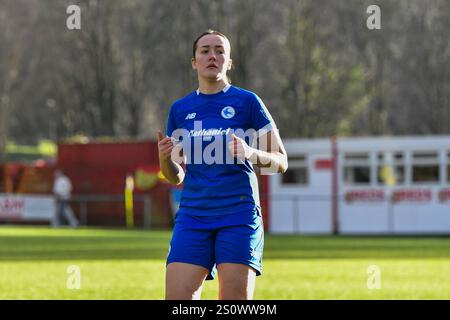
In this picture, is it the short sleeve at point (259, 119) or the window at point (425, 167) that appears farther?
the window at point (425, 167)

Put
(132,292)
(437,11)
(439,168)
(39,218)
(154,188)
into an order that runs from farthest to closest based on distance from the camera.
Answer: (437,11)
(39,218)
(154,188)
(439,168)
(132,292)

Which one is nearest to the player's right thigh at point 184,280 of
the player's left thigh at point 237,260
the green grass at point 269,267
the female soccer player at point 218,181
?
the female soccer player at point 218,181

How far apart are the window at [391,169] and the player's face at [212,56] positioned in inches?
1109

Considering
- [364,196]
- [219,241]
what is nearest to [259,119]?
[219,241]

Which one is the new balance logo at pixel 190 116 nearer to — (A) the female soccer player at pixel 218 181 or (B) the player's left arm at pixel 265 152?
(A) the female soccer player at pixel 218 181

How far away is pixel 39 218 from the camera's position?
41781 millimetres

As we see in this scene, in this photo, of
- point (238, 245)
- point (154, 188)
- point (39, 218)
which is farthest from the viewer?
point (39, 218)

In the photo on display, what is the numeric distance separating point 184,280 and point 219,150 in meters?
0.83

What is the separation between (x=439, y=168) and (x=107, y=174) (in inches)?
495

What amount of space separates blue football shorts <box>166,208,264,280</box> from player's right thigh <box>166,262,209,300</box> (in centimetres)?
3

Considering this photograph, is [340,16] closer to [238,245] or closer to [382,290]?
[382,290]

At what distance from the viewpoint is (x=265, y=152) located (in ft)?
22.2

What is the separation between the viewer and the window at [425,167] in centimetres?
3422

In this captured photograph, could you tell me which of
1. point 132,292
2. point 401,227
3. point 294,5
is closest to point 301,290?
point 132,292
